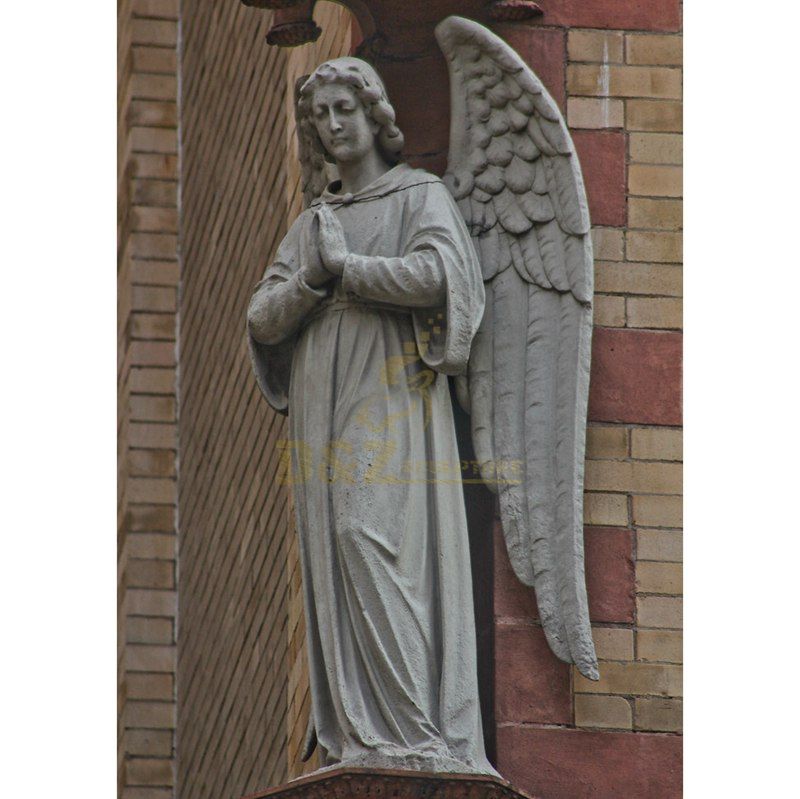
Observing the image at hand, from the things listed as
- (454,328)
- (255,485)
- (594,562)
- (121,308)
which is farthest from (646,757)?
(121,308)

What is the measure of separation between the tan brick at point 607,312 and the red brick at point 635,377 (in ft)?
0.08

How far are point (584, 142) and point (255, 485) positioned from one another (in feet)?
10.6

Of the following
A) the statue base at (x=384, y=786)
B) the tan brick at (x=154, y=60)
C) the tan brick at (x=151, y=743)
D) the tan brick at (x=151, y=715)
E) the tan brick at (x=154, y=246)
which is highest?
the tan brick at (x=154, y=60)

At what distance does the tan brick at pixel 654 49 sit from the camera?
1282cm

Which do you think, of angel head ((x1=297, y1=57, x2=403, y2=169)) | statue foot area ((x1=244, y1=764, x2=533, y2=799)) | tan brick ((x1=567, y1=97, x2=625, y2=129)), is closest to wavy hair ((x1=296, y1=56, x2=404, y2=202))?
angel head ((x1=297, y1=57, x2=403, y2=169))

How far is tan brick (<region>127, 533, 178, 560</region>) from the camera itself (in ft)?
59.8

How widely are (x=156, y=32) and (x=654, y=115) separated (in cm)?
662

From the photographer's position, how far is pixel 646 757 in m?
12.3

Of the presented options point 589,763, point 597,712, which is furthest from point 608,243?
point 589,763

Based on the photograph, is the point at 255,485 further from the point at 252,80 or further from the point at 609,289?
the point at 609,289

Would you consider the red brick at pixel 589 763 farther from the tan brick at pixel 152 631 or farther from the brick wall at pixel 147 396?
the tan brick at pixel 152 631

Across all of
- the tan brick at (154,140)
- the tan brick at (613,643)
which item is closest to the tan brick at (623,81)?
the tan brick at (613,643)

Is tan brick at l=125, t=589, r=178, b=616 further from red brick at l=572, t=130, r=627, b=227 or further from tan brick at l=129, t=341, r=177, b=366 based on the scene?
red brick at l=572, t=130, r=627, b=227

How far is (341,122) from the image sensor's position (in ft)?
40.3
